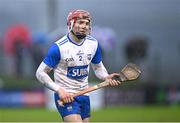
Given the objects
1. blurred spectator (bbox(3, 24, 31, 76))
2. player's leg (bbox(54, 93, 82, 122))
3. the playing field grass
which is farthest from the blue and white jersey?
blurred spectator (bbox(3, 24, 31, 76))

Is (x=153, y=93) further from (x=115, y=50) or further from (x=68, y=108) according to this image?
(x=68, y=108)

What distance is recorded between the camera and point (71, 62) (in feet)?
37.4

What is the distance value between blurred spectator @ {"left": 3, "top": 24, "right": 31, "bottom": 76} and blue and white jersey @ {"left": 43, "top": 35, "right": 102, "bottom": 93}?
14484 millimetres

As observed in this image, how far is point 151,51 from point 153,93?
4.71 feet

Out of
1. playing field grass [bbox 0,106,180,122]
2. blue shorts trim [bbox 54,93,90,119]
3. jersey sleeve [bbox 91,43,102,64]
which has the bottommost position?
playing field grass [bbox 0,106,180,122]

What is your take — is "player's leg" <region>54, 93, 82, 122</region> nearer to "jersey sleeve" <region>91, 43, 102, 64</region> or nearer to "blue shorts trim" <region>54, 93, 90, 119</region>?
"blue shorts trim" <region>54, 93, 90, 119</region>

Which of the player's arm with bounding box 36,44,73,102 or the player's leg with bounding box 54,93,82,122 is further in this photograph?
the player's leg with bounding box 54,93,82,122

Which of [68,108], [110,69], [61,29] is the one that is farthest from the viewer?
[61,29]

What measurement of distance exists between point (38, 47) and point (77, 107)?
15205mm

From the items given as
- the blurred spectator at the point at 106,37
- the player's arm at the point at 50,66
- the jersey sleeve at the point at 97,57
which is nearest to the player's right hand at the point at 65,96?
the player's arm at the point at 50,66

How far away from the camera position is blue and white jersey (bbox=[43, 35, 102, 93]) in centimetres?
1130

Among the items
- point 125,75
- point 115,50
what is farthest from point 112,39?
point 125,75

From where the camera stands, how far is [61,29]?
2645 cm

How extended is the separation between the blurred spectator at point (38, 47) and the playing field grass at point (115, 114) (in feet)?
5.18
